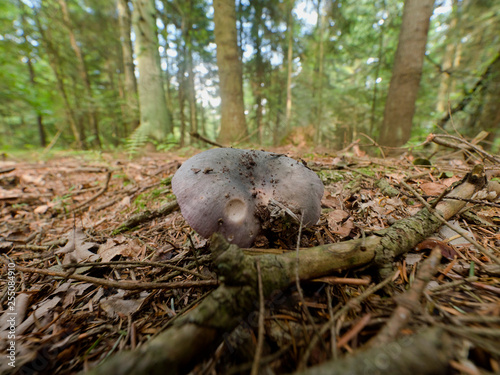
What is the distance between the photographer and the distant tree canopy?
243 inches

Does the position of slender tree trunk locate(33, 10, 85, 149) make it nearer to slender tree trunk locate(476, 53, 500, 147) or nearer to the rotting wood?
the rotting wood

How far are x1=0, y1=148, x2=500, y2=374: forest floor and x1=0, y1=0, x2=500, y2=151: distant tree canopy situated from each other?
3.54 meters

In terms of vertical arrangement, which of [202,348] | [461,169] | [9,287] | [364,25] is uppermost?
[364,25]

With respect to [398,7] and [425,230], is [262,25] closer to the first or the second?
[398,7]

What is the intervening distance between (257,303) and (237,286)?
13cm

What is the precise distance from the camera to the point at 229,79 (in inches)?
241

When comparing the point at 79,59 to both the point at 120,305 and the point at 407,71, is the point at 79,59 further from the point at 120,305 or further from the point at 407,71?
the point at 407,71

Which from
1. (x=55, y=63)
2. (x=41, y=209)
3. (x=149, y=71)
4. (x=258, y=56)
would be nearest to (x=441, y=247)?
(x=41, y=209)

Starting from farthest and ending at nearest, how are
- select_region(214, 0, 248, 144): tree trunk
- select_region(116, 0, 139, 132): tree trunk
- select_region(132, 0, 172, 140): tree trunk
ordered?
select_region(116, 0, 139, 132): tree trunk < select_region(132, 0, 172, 140): tree trunk < select_region(214, 0, 248, 144): tree trunk

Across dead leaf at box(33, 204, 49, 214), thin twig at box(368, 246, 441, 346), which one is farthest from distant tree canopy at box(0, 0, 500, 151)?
thin twig at box(368, 246, 441, 346)

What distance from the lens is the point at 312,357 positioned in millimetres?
799

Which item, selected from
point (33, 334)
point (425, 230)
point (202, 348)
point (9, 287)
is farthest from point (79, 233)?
point (425, 230)

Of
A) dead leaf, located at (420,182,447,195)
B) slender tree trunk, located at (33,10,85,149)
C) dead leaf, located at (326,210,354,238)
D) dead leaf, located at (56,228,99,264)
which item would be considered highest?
slender tree trunk, located at (33,10,85,149)

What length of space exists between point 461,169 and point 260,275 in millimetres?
3084
